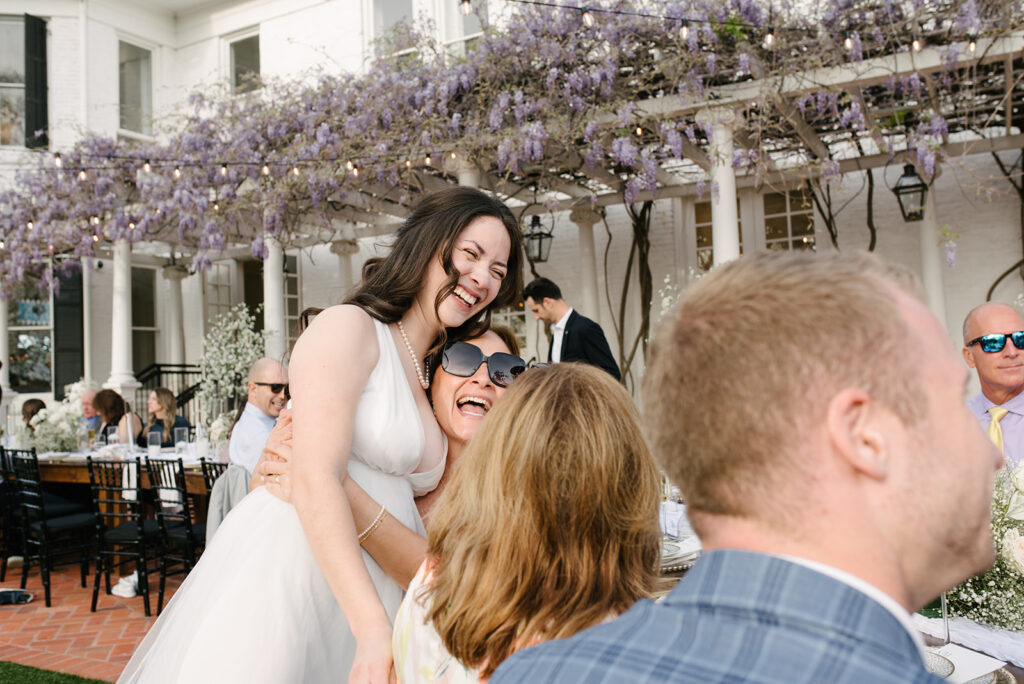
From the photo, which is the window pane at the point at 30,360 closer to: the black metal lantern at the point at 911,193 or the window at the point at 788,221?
the window at the point at 788,221

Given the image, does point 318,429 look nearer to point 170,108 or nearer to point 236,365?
point 236,365

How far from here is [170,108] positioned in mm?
14047

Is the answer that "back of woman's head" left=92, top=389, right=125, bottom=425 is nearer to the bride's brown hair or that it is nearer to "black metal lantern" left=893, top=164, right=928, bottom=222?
the bride's brown hair

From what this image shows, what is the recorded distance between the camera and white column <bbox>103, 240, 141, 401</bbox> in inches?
486

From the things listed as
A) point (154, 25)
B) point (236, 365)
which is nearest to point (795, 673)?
point (236, 365)

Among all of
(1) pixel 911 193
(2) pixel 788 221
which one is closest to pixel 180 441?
(2) pixel 788 221

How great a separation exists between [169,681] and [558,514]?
1.00 meters

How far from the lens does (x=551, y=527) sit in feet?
3.94

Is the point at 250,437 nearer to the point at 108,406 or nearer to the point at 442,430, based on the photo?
the point at 442,430

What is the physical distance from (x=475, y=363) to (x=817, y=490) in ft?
4.20

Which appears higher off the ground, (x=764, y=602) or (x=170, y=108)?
(x=170, y=108)

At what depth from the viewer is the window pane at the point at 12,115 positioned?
13188 millimetres

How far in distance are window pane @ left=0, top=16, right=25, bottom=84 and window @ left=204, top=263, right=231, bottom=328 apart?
4.43 m

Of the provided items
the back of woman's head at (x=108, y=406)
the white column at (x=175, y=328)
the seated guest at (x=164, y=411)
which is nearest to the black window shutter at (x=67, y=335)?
the white column at (x=175, y=328)
